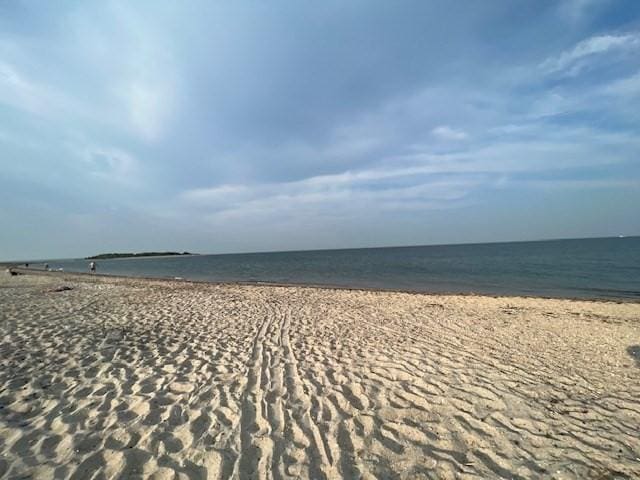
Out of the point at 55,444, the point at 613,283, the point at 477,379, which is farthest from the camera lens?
the point at 613,283

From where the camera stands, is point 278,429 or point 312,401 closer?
point 278,429

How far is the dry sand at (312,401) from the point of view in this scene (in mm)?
3311

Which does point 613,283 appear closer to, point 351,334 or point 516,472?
point 351,334

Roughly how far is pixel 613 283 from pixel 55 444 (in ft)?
109

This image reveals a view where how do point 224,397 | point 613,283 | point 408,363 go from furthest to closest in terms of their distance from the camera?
point 613,283, point 408,363, point 224,397

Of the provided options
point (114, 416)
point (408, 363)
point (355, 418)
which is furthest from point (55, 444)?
point (408, 363)

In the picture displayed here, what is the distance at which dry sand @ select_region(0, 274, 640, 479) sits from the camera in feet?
10.9

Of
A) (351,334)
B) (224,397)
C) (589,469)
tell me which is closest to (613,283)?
(351,334)

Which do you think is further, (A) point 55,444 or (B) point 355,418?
(B) point 355,418

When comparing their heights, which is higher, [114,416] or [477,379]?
[114,416]

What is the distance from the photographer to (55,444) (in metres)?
3.42

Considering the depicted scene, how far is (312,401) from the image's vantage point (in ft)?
15.4

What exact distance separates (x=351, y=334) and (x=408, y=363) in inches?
103

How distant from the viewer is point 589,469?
3.29 m
